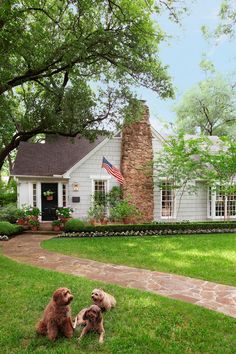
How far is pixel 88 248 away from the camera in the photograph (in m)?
10.1

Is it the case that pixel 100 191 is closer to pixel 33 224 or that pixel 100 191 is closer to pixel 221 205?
pixel 33 224

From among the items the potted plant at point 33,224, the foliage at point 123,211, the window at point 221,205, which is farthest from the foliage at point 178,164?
the potted plant at point 33,224

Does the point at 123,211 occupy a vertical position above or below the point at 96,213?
above

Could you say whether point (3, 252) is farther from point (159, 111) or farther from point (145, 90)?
point (159, 111)

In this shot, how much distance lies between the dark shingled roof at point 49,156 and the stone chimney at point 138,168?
2.31 m

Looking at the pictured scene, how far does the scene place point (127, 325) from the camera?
171 inches

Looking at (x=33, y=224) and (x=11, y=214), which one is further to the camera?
(x=11, y=214)

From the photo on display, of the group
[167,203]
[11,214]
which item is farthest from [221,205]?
[11,214]

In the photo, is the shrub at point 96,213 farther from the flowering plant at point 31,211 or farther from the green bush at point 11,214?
the green bush at point 11,214

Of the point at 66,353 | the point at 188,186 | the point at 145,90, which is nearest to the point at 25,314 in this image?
the point at 66,353

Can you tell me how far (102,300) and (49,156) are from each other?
1378 centimetres

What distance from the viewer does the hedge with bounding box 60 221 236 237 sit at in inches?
516

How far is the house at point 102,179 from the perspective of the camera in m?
15.7

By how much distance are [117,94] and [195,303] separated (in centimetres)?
1099
